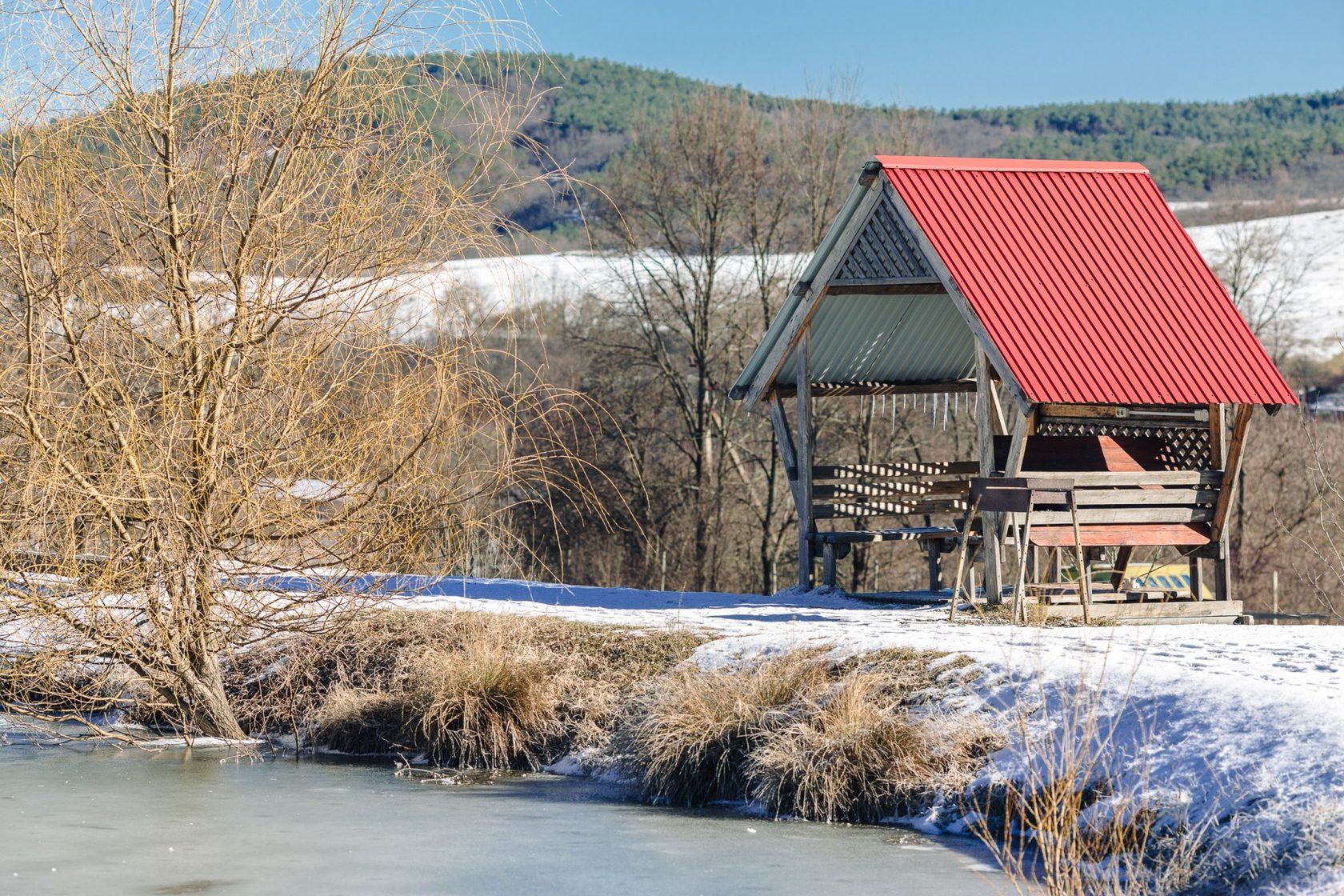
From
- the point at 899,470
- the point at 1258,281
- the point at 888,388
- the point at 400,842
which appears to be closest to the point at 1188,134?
the point at 1258,281

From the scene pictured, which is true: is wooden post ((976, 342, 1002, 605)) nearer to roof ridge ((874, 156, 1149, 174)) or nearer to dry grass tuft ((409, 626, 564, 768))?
roof ridge ((874, 156, 1149, 174))

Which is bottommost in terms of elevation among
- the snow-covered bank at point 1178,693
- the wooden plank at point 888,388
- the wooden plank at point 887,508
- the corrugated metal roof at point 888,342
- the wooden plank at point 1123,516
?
the snow-covered bank at point 1178,693

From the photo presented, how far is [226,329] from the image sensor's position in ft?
35.1

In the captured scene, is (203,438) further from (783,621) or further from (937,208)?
(937,208)

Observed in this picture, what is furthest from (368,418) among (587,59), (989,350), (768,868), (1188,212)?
(587,59)

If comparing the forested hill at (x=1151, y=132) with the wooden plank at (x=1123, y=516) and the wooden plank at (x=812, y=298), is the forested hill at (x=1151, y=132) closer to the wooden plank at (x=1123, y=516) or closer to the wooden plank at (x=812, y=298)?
the wooden plank at (x=812, y=298)

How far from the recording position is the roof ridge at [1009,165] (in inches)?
616

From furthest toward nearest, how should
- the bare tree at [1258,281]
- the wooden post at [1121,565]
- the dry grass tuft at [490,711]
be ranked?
1. the bare tree at [1258,281]
2. the wooden post at [1121,565]
3. the dry grass tuft at [490,711]

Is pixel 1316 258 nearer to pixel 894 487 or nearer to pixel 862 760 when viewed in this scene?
pixel 894 487

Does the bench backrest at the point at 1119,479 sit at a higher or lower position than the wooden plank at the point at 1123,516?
higher

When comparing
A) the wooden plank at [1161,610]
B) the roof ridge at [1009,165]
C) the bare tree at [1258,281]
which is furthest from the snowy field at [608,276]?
the wooden plank at [1161,610]

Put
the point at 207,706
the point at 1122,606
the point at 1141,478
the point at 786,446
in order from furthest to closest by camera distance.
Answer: the point at 786,446 < the point at 1141,478 < the point at 1122,606 < the point at 207,706

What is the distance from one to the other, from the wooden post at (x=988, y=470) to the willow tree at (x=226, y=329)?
17.2 feet

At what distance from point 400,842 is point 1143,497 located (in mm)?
8930
